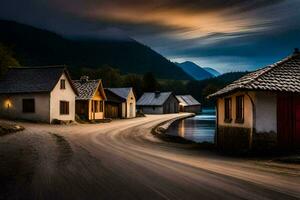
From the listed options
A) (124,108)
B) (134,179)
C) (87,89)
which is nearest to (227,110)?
(134,179)

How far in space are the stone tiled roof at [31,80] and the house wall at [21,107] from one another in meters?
0.62

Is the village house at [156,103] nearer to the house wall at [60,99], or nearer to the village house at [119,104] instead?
the village house at [119,104]

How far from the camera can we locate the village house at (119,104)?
212ft

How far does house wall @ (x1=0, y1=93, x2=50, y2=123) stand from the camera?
41781mm

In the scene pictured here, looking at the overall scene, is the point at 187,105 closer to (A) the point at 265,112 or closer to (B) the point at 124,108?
(B) the point at 124,108

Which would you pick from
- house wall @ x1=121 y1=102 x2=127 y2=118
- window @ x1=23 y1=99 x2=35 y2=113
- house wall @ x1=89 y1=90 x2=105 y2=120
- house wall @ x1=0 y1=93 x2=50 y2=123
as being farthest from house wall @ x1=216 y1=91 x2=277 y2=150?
house wall @ x1=121 y1=102 x2=127 y2=118

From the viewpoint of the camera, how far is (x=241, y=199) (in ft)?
25.8

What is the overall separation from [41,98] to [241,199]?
120 ft

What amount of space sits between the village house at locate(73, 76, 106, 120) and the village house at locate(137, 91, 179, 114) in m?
39.0

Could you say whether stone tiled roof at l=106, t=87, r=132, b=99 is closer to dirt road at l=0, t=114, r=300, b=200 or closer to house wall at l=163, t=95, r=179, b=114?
house wall at l=163, t=95, r=179, b=114

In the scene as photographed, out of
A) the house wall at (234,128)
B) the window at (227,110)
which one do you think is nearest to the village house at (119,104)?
→ the house wall at (234,128)

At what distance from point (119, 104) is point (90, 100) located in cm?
1636

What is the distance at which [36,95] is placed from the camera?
41938 mm

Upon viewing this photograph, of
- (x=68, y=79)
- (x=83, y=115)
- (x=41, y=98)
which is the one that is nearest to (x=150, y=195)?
(x=41, y=98)
